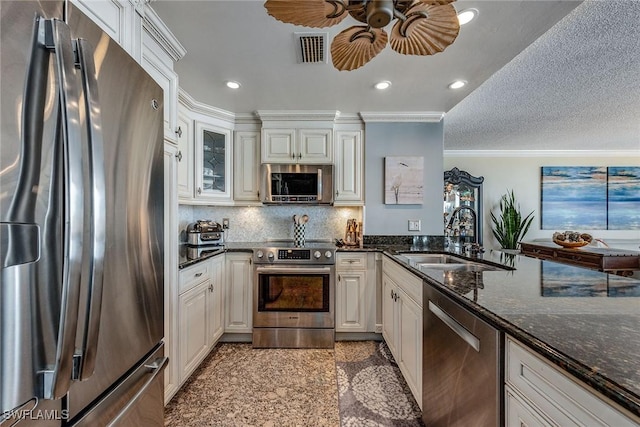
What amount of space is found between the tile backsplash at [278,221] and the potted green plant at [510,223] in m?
3.55

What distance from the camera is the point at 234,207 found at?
130 inches

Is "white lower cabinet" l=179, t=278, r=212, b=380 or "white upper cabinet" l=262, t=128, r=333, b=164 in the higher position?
"white upper cabinet" l=262, t=128, r=333, b=164

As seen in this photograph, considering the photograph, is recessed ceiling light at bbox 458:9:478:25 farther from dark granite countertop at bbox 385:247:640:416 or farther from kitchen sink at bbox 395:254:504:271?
kitchen sink at bbox 395:254:504:271

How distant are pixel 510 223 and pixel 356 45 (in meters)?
5.10

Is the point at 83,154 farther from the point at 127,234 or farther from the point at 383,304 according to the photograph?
the point at 383,304

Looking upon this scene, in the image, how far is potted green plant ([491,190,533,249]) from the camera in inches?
196

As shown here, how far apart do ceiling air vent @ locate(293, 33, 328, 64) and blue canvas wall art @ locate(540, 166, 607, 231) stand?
220 inches

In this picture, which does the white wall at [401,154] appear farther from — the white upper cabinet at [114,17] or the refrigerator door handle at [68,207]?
the refrigerator door handle at [68,207]

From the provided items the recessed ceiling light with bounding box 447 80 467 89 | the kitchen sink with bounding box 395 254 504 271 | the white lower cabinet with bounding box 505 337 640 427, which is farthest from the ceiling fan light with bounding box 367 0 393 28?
the recessed ceiling light with bounding box 447 80 467 89

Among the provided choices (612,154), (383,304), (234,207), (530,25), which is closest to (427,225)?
(383,304)

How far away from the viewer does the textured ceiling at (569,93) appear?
70.8 inches

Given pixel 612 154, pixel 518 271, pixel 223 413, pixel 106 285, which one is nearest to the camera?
pixel 106 285

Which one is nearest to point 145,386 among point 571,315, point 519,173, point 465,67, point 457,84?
point 571,315

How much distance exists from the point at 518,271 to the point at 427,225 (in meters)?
1.53
